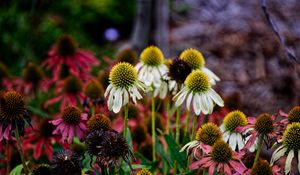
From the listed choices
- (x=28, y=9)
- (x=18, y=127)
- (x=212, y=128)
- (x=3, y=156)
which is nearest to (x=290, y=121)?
(x=212, y=128)

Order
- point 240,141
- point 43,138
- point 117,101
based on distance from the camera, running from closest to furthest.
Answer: point 117,101, point 240,141, point 43,138

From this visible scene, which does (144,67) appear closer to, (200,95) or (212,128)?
(200,95)

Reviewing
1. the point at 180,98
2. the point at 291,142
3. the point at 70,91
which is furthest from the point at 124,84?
the point at 70,91

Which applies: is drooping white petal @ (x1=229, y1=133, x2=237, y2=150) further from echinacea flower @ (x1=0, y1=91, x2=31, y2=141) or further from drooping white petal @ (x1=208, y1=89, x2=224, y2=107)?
echinacea flower @ (x1=0, y1=91, x2=31, y2=141)

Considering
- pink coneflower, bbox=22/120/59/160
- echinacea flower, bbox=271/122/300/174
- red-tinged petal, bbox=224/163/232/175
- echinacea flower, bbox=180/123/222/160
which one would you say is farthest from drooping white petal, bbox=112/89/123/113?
pink coneflower, bbox=22/120/59/160

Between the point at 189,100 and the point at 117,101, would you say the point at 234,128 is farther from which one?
the point at 117,101
